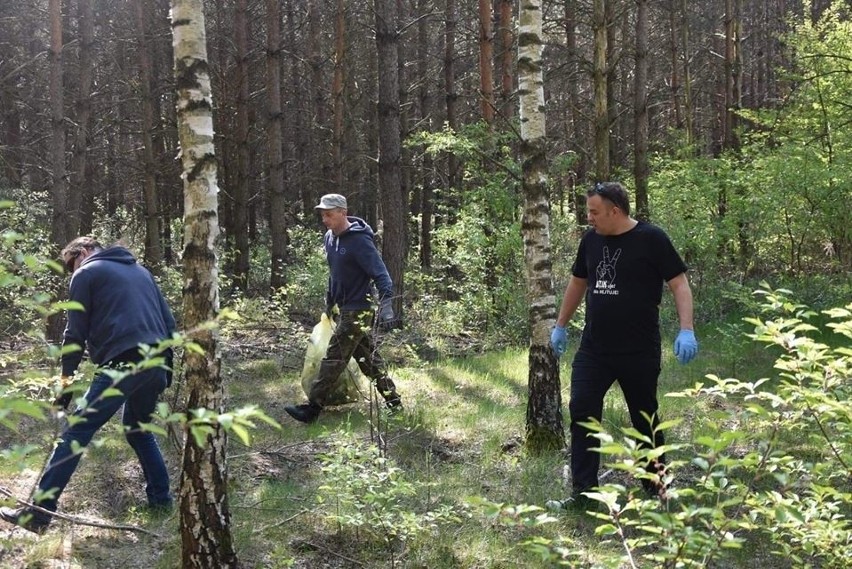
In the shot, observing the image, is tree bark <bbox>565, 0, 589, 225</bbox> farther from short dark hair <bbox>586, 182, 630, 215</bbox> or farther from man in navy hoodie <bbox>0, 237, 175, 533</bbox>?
man in navy hoodie <bbox>0, 237, 175, 533</bbox>

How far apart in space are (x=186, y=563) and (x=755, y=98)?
23.1m

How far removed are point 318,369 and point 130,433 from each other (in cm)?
274

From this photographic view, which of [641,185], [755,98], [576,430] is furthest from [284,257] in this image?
[755,98]

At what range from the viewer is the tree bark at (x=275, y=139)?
1580cm

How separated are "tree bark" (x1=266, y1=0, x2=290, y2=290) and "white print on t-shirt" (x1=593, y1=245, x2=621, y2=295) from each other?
1180 cm

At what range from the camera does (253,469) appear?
5887 mm

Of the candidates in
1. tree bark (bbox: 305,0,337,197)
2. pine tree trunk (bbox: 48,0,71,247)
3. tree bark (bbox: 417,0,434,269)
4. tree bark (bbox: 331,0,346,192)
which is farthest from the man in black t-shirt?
tree bark (bbox: 417,0,434,269)

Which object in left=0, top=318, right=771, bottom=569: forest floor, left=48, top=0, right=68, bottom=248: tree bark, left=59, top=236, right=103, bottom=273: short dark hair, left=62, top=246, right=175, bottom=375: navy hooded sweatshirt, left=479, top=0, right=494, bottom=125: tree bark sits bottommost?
left=0, top=318, right=771, bottom=569: forest floor

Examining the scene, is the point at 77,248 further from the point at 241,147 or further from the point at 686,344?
the point at 241,147

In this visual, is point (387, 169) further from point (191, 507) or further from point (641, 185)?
point (191, 507)

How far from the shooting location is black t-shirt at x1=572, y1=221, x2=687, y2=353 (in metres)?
4.73

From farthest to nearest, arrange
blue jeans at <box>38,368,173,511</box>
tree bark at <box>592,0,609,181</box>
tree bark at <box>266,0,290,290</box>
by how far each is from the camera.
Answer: tree bark at <box>266,0,290,290</box> → tree bark at <box>592,0,609,181</box> → blue jeans at <box>38,368,173,511</box>

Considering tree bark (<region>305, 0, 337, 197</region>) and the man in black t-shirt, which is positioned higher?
tree bark (<region>305, 0, 337, 197</region>)

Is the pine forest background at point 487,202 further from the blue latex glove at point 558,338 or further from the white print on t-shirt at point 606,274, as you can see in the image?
the white print on t-shirt at point 606,274
